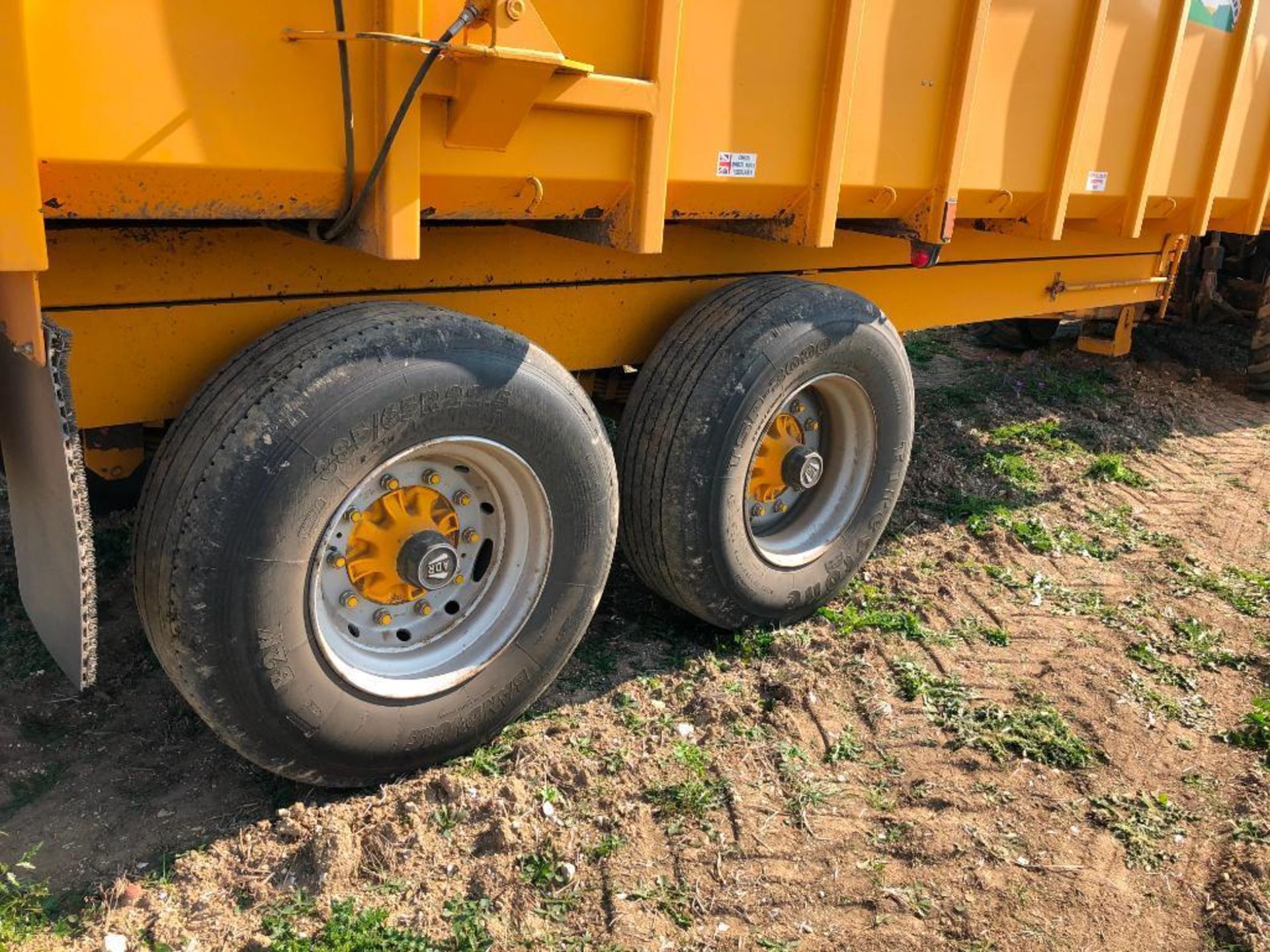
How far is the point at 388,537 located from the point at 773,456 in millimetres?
1623

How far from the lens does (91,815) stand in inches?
116

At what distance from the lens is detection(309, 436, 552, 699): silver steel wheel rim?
117 inches

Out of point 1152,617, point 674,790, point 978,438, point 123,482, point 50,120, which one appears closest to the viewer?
point 50,120

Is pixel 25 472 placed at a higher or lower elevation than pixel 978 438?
higher

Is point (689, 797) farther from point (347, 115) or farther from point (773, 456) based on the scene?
point (347, 115)

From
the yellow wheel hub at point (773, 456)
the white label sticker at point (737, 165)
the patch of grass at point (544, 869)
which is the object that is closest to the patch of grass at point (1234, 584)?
the yellow wheel hub at point (773, 456)

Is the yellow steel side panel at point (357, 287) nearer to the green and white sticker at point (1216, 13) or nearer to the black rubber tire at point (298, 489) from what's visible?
the black rubber tire at point (298, 489)

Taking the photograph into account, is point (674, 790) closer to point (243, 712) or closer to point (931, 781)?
point (931, 781)

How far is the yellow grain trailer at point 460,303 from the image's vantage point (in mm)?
2400

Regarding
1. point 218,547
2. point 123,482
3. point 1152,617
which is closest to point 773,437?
point 1152,617

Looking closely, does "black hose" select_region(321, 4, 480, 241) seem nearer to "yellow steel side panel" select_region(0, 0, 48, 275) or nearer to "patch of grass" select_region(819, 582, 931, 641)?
"yellow steel side panel" select_region(0, 0, 48, 275)

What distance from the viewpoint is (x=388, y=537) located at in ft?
10.0

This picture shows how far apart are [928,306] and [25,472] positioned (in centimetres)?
377

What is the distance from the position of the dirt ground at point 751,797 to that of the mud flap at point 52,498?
542 mm
